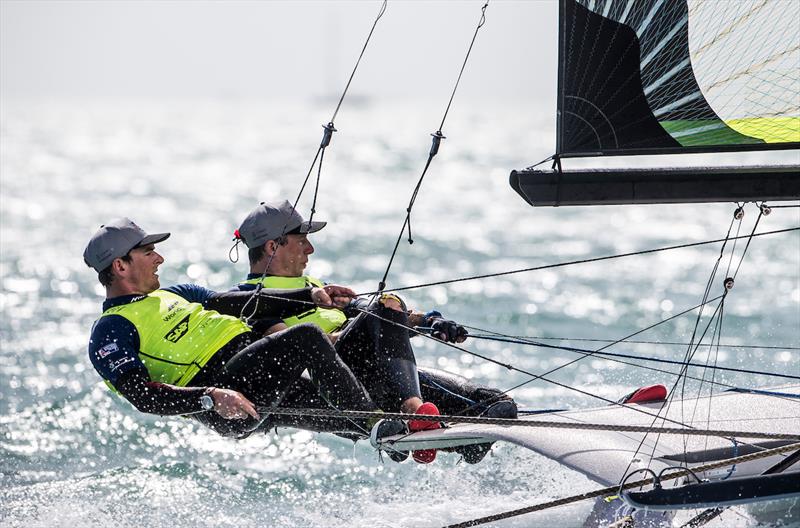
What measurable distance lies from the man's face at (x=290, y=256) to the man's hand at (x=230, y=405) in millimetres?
703

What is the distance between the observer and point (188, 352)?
3184mm

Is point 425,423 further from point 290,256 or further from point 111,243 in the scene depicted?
point 111,243

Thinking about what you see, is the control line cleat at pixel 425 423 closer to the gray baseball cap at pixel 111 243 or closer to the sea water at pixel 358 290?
the sea water at pixel 358 290

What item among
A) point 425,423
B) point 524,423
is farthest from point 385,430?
point 524,423

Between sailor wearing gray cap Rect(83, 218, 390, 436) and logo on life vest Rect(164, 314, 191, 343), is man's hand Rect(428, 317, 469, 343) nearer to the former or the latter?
sailor wearing gray cap Rect(83, 218, 390, 436)

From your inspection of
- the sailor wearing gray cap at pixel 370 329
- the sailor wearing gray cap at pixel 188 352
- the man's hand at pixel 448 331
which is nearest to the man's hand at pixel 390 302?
the sailor wearing gray cap at pixel 370 329

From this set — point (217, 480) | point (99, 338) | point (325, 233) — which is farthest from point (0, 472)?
point (325, 233)

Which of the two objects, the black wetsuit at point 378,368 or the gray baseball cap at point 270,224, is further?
the gray baseball cap at point 270,224

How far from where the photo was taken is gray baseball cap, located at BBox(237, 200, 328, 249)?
3508 mm

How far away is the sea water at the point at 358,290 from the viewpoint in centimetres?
406

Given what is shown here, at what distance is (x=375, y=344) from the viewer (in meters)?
3.33

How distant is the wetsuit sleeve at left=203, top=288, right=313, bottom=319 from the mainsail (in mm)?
987

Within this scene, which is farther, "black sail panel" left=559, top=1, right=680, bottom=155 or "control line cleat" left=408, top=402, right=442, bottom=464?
"control line cleat" left=408, top=402, right=442, bottom=464

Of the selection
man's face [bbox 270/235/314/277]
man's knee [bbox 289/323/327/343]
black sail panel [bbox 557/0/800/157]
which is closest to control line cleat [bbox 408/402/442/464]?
man's knee [bbox 289/323/327/343]
